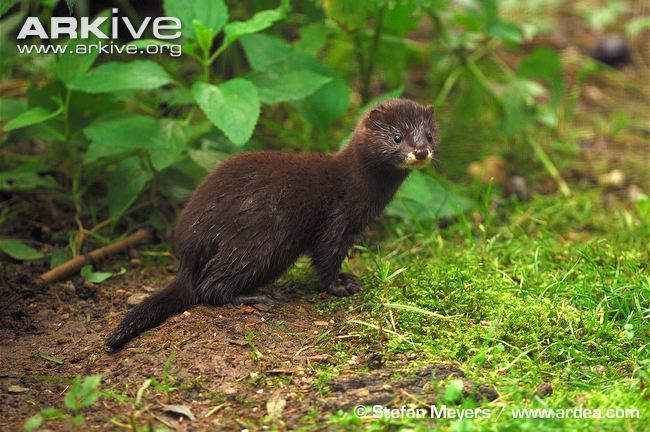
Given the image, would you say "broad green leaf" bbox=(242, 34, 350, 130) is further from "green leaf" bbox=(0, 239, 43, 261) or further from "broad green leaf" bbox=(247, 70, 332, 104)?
"green leaf" bbox=(0, 239, 43, 261)

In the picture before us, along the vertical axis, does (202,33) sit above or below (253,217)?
above

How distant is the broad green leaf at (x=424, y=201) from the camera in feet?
18.8

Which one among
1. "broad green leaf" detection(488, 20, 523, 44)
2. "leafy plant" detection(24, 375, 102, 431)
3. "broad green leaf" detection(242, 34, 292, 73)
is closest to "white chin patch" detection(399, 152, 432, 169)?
"broad green leaf" detection(242, 34, 292, 73)

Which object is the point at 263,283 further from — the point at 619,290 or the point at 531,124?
the point at 531,124

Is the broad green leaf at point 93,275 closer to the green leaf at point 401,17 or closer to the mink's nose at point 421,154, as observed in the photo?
the mink's nose at point 421,154

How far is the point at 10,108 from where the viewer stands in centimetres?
572

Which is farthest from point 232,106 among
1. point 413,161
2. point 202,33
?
point 413,161

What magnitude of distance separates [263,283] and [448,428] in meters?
1.71

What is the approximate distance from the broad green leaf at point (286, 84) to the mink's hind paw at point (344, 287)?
132 cm

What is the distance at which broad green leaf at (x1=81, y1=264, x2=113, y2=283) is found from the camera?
17.0ft

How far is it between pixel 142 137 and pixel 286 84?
3.52ft

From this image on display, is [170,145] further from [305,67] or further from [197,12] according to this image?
[305,67]

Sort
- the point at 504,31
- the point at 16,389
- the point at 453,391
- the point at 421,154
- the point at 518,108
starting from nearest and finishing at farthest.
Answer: the point at 453,391 → the point at 16,389 → the point at 421,154 → the point at 504,31 → the point at 518,108

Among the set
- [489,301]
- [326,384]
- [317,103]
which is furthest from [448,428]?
[317,103]
